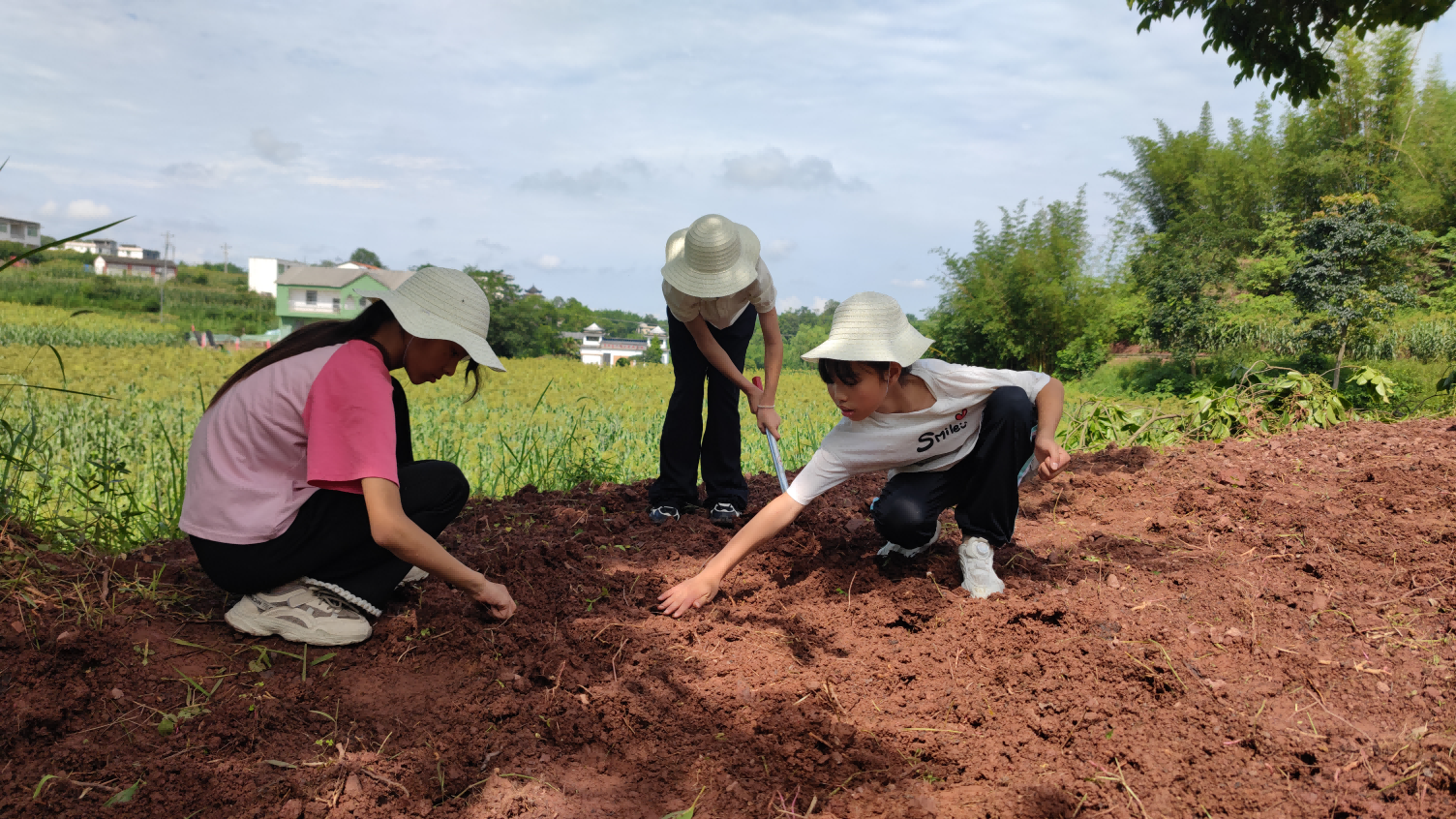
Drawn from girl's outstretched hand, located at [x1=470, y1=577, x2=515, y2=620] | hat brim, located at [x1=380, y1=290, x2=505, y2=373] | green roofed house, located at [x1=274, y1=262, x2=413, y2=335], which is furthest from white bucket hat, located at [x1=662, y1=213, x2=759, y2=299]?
green roofed house, located at [x1=274, y1=262, x2=413, y2=335]

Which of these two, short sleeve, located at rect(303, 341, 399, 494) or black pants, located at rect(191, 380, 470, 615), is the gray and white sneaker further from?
short sleeve, located at rect(303, 341, 399, 494)

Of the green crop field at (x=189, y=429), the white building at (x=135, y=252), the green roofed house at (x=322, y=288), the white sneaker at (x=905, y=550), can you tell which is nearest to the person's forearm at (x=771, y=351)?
the white sneaker at (x=905, y=550)

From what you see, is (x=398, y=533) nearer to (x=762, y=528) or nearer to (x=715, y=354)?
(x=762, y=528)

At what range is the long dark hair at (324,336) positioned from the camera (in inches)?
82.4

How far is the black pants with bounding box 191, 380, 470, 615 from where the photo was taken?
2.14 metres

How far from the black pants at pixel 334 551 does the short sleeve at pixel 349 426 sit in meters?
0.28

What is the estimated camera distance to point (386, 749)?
6.02 ft

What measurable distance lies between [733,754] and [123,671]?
4.97 feet

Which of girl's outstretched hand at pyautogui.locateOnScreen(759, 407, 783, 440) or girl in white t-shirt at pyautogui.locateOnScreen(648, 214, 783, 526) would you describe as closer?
girl in white t-shirt at pyautogui.locateOnScreen(648, 214, 783, 526)

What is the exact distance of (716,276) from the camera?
319 cm

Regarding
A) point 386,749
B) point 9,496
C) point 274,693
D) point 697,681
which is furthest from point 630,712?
point 9,496

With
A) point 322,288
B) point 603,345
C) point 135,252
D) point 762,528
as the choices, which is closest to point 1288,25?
point 762,528

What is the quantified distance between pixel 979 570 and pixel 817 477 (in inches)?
26.0

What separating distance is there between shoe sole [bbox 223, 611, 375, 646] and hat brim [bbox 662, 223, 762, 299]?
5.39 ft
